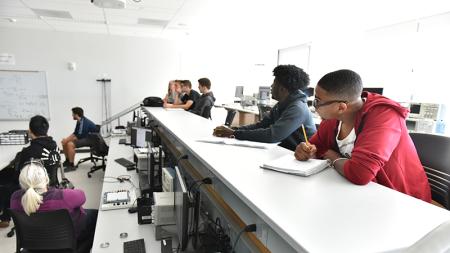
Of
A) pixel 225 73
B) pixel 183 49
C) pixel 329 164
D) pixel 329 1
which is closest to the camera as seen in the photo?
pixel 329 164

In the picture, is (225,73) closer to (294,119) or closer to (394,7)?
(394,7)

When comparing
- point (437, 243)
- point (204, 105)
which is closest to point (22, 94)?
point (204, 105)

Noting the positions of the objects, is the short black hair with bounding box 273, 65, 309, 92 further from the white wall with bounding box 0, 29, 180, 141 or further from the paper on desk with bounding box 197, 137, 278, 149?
the white wall with bounding box 0, 29, 180, 141

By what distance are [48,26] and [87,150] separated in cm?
265

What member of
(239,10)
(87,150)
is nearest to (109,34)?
(87,150)

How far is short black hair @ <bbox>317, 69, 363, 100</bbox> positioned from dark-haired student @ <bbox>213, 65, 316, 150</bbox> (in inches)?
21.6

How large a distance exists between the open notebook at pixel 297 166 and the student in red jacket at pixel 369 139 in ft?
0.14

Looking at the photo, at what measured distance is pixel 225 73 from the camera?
7.32 meters

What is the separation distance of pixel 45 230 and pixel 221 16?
395 centimetres

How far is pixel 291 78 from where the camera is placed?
6.42 feet

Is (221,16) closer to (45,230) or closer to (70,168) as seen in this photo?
(70,168)

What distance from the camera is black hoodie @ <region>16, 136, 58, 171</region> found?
2.79 m

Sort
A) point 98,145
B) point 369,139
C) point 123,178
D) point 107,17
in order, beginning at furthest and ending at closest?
1. point 107,17
2. point 98,145
3. point 123,178
4. point 369,139

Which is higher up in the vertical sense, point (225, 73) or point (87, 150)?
point (225, 73)
